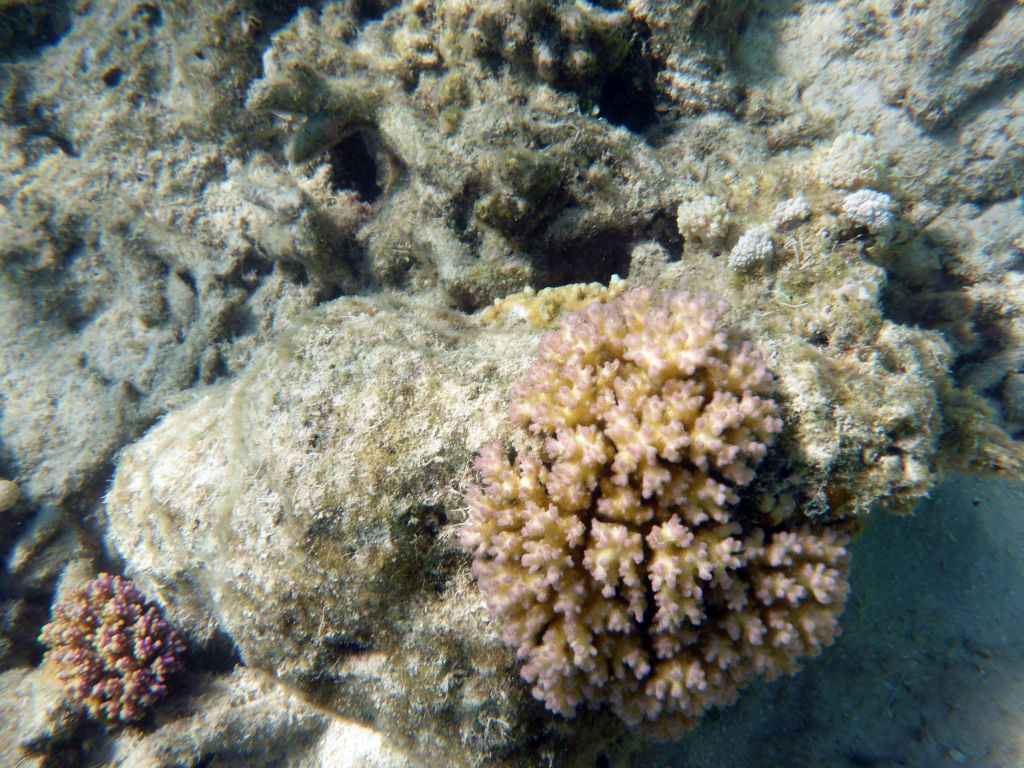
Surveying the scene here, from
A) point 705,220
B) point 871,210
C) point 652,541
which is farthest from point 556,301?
point 871,210

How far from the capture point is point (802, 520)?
2.50m

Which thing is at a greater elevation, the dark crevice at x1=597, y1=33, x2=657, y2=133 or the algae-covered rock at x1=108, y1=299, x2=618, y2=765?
the dark crevice at x1=597, y1=33, x2=657, y2=133

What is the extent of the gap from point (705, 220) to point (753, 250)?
48 cm

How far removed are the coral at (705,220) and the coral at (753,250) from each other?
0.28m

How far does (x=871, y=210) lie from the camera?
2.95m

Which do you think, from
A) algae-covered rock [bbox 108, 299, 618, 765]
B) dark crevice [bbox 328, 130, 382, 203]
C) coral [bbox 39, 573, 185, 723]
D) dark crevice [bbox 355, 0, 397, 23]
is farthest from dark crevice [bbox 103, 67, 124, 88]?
coral [bbox 39, 573, 185, 723]

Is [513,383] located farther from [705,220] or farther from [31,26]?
[31,26]

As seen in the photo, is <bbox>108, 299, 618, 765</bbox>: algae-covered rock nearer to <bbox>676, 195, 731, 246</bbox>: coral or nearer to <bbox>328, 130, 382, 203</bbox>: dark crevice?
<bbox>676, 195, 731, 246</bbox>: coral

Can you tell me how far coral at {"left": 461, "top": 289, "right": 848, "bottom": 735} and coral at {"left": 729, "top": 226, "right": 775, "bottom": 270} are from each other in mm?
853

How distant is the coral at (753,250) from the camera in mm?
3092

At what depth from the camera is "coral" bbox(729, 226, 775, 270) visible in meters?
3.09

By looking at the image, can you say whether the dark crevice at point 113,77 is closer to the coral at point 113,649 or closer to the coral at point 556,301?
the coral at point 113,649

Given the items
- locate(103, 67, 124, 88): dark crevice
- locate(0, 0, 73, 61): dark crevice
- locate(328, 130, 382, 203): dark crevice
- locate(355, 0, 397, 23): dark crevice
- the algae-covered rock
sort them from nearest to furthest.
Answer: the algae-covered rock → locate(328, 130, 382, 203): dark crevice → locate(355, 0, 397, 23): dark crevice → locate(103, 67, 124, 88): dark crevice → locate(0, 0, 73, 61): dark crevice


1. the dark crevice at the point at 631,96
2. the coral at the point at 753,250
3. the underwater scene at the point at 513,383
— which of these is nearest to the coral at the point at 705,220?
the underwater scene at the point at 513,383
